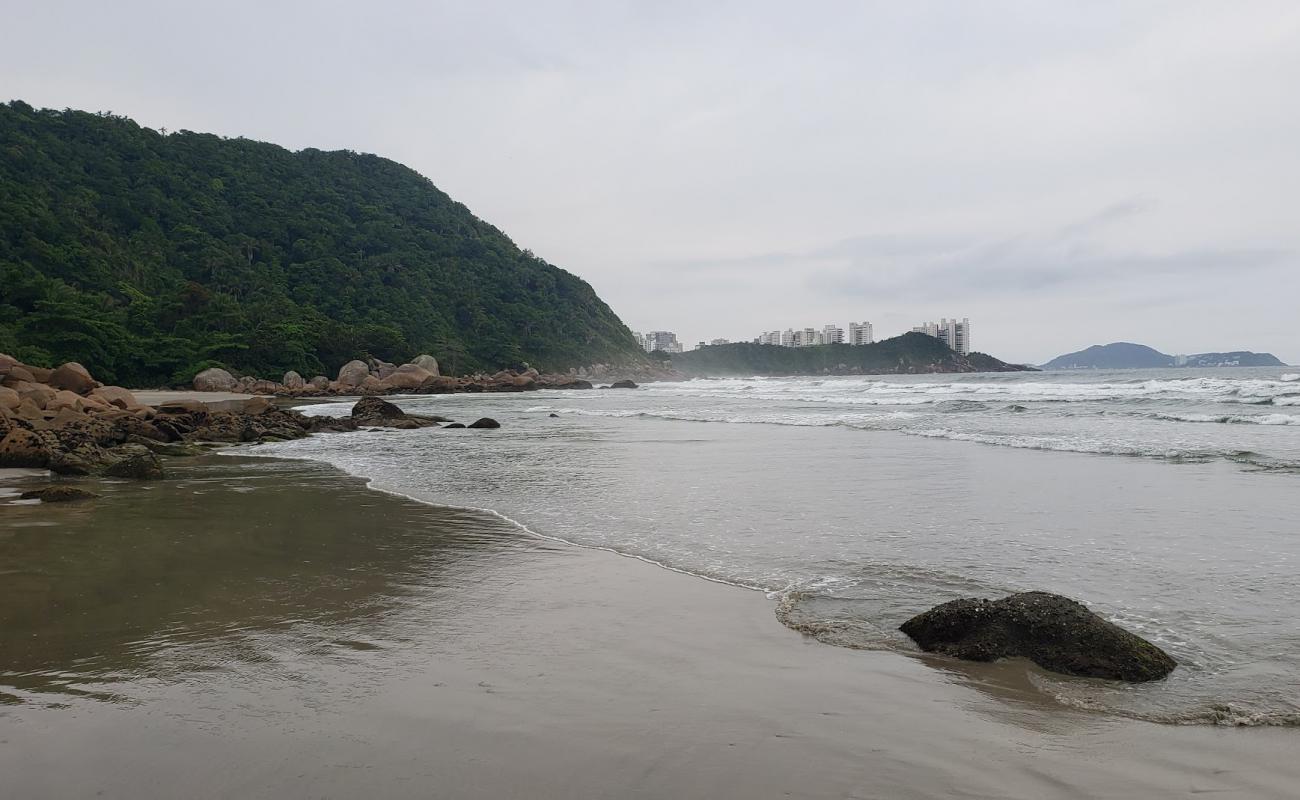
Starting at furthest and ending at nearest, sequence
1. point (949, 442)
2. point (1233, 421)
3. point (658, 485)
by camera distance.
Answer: point (1233, 421)
point (949, 442)
point (658, 485)

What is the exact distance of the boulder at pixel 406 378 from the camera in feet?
162

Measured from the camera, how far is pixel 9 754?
2.52m

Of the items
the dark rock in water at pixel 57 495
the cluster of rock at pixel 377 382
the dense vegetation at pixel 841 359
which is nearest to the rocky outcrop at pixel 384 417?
the dark rock in water at pixel 57 495

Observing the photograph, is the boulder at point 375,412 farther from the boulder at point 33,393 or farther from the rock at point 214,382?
the rock at point 214,382

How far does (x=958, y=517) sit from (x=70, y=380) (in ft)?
71.5

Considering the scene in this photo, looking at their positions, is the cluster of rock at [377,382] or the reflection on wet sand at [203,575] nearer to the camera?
the reflection on wet sand at [203,575]

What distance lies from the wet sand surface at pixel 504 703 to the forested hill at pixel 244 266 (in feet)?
129

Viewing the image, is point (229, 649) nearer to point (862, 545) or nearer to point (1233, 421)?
point (862, 545)

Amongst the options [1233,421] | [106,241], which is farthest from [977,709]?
[106,241]

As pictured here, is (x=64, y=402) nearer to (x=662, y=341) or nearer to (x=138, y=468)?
(x=138, y=468)

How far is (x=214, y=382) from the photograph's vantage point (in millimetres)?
40688

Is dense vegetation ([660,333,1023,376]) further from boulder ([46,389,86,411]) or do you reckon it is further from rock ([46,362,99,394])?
boulder ([46,389,86,411])

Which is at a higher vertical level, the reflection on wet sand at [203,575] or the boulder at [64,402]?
the boulder at [64,402]

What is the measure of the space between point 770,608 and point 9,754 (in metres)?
3.56
